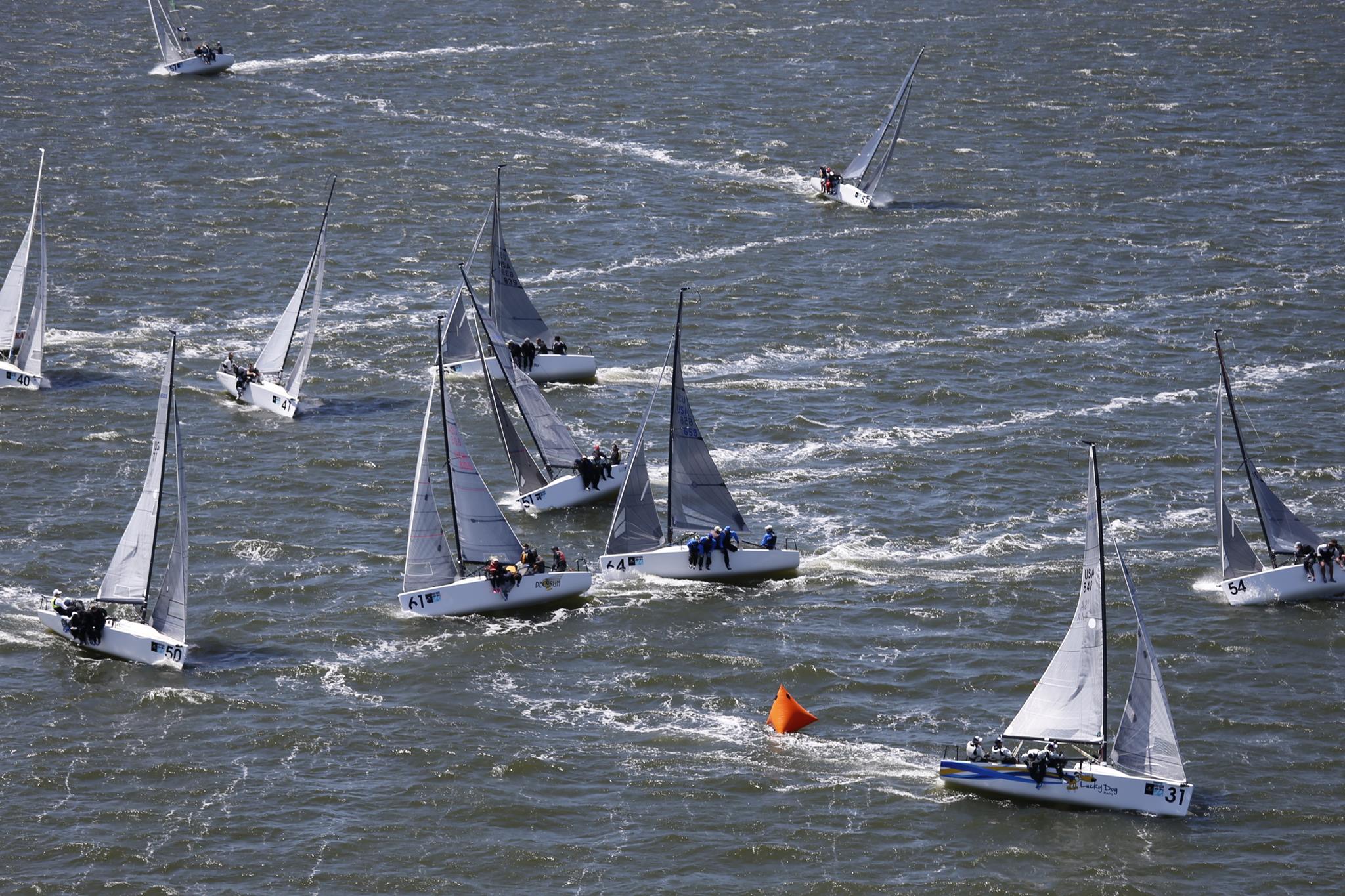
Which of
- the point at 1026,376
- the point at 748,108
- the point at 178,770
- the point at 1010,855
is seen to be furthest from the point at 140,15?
the point at 1010,855

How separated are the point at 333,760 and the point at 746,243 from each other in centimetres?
5799

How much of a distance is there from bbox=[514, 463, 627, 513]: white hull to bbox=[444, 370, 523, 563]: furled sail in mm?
6981

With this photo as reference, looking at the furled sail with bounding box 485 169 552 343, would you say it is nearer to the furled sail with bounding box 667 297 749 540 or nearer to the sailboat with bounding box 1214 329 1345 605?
the furled sail with bounding box 667 297 749 540

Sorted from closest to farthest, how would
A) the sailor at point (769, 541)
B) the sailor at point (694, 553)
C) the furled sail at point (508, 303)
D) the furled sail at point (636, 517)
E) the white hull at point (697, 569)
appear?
1. the sailor at point (694, 553)
2. the white hull at point (697, 569)
3. the sailor at point (769, 541)
4. the furled sail at point (636, 517)
5. the furled sail at point (508, 303)

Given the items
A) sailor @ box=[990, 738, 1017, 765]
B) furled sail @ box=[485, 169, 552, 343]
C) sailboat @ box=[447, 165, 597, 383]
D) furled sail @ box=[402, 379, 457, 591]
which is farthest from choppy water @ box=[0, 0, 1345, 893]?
furled sail @ box=[485, 169, 552, 343]

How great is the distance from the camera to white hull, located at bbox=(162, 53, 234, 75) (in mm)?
137000

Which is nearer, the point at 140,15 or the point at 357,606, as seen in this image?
the point at 357,606

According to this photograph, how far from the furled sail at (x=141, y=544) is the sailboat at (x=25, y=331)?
24.4 m

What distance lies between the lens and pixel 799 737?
182 feet

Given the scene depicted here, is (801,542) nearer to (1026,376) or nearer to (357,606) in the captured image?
(357,606)

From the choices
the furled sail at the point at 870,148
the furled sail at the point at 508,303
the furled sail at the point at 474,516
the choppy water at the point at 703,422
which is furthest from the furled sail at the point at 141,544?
the furled sail at the point at 870,148

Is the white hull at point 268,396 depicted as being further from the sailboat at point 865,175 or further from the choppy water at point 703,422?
the sailboat at point 865,175

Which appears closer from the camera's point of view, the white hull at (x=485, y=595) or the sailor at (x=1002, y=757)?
the sailor at (x=1002, y=757)

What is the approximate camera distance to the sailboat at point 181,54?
13712 centimetres
